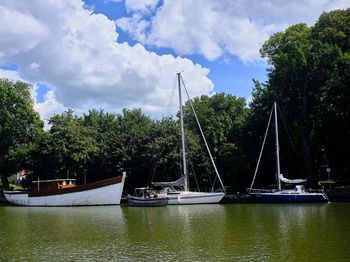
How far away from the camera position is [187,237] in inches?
910

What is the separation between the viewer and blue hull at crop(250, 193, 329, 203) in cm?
4112

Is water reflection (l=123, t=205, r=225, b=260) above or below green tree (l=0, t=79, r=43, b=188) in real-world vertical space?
below

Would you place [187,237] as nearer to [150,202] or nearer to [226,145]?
[150,202]

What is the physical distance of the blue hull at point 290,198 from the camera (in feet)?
135

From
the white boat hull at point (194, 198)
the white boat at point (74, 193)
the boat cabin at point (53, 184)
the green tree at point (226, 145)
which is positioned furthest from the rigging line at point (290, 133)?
the boat cabin at point (53, 184)

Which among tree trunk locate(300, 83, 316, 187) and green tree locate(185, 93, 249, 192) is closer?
tree trunk locate(300, 83, 316, 187)

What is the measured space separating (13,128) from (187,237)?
47.7 metres

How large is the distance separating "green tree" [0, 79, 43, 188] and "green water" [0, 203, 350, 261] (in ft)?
100

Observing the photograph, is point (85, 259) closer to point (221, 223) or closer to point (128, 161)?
point (221, 223)

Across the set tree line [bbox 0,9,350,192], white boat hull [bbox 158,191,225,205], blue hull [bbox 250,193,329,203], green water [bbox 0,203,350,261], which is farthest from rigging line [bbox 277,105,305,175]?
green water [bbox 0,203,350,261]

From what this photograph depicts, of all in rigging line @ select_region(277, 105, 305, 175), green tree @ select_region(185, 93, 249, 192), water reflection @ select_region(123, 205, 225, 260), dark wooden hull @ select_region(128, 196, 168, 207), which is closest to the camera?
water reflection @ select_region(123, 205, 225, 260)

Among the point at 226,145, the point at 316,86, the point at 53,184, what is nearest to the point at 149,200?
the point at 53,184

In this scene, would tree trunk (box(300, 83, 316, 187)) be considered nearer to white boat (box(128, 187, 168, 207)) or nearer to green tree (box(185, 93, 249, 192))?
green tree (box(185, 93, 249, 192))

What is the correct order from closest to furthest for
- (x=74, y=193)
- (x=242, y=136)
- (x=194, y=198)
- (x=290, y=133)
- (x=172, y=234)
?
(x=172, y=234), (x=194, y=198), (x=74, y=193), (x=290, y=133), (x=242, y=136)
